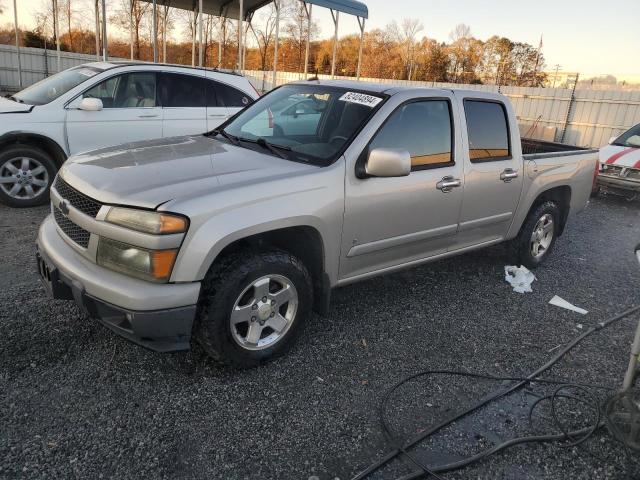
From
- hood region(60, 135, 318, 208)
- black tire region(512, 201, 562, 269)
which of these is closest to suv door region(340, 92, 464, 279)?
hood region(60, 135, 318, 208)

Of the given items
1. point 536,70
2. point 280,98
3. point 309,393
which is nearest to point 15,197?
point 280,98

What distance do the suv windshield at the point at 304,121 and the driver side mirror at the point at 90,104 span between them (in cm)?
265

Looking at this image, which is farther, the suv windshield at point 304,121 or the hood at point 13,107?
the hood at point 13,107

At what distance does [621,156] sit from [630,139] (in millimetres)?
865

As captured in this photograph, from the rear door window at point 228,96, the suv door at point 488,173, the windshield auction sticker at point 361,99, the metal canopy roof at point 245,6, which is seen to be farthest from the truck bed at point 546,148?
the metal canopy roof at point 245,6

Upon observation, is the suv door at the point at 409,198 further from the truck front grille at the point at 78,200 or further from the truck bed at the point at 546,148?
the truck bed at the point at 546,148

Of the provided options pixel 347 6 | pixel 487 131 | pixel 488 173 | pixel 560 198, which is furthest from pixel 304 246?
pixel 347 6

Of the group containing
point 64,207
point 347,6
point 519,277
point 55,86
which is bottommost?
point 519,277

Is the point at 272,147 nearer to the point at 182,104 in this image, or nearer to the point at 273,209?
the point at 273,209

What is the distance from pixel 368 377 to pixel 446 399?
1.60 ft

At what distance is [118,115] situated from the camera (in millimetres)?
→ 6297

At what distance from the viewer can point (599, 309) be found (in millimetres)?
4492

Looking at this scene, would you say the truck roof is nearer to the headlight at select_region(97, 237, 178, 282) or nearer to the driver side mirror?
the headlight at select_region(97, 237, 178, 282)

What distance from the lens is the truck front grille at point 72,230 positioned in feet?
9.13
